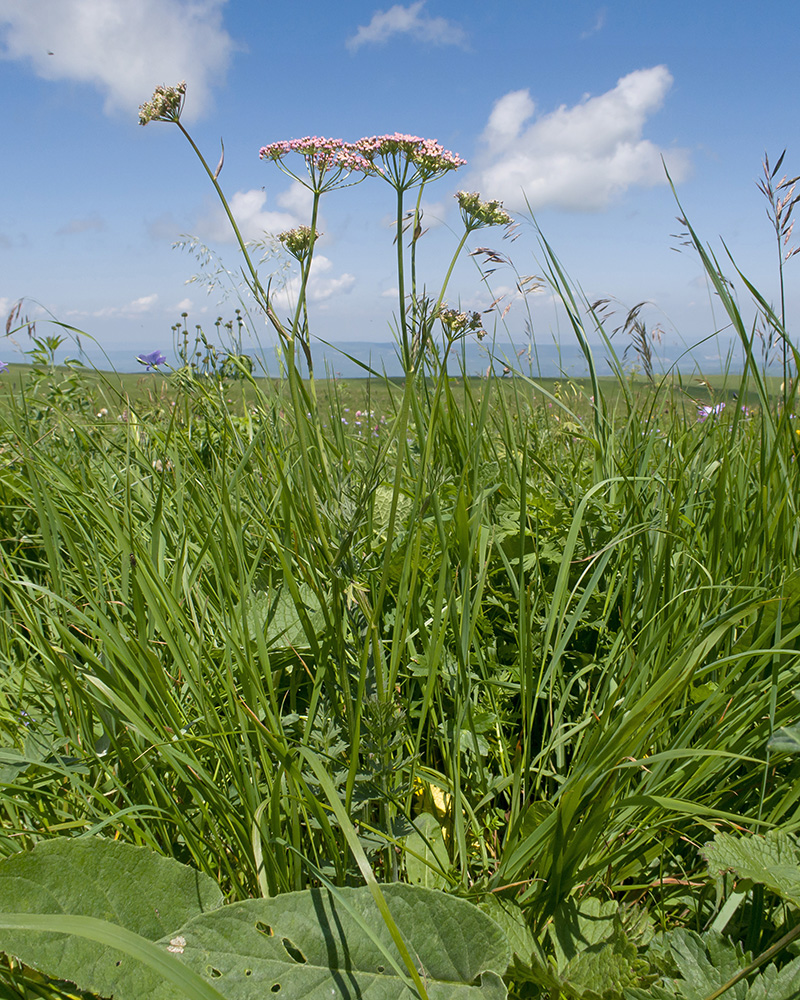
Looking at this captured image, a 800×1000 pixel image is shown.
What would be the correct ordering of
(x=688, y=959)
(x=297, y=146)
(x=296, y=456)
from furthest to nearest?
(x=296, y=456)
(x=297, y=146)
(x=688, y=959)

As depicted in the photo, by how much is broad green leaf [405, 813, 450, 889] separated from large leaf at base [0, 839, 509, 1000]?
0.52 feet

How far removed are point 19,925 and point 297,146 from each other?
1.33 meters

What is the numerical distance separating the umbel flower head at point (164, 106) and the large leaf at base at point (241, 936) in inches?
51.2

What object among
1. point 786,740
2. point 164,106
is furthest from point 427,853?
point 164,106

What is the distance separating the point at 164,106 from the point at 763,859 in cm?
166

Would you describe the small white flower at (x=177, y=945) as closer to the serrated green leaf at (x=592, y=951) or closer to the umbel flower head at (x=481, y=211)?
the serrated green leaf at (x=592, y=951)

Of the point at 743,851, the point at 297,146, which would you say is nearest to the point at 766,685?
the point at 743,851

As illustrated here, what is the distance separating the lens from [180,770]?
3.15 feet

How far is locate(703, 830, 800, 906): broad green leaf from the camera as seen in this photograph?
848 mm

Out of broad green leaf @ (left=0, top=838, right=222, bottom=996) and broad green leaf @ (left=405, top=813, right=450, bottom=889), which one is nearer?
broad green leaf @ (left=0, top=838, right=222, bottom=996)

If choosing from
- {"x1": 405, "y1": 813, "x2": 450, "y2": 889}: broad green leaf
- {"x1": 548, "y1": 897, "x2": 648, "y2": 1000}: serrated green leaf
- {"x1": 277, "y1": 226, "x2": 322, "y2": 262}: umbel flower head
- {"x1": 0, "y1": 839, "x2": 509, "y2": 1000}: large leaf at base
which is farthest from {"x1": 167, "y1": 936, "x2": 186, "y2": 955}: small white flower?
{"x1": 277, "y1": 226, "x2": 322, "y2": 262}: umbel flower head

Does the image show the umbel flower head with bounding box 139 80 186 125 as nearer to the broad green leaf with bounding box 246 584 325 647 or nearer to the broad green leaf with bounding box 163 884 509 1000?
the broad green leaf with bounding box 246 584 325 647

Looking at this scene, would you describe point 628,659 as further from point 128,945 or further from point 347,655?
point 128,945

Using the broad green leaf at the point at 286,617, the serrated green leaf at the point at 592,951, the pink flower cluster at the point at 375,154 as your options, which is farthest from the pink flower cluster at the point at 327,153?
the serrated green leaf at the point at 592,951
